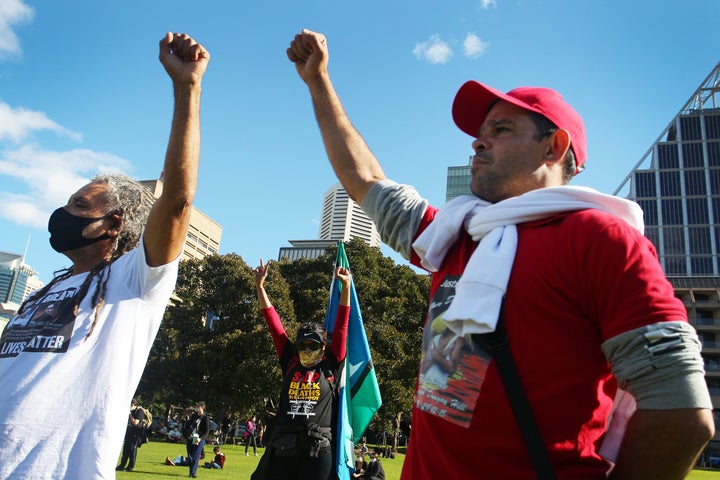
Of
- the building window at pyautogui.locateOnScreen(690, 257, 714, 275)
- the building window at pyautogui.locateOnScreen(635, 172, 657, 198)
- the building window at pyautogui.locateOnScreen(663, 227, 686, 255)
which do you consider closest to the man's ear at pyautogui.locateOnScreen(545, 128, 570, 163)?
the building window at pyautogui.locateOnScreen(690, 257, 714, 275)

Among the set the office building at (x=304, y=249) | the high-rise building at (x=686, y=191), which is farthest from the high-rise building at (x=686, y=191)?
the office building at (x=304, y=249)

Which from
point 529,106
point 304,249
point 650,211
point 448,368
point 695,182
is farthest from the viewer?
point 304,249

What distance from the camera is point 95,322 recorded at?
7.84 feet

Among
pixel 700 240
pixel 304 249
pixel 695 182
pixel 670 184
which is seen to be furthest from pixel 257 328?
pixel 695 182

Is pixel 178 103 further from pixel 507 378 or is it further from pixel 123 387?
pixel 507 378

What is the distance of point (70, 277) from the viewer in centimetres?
278

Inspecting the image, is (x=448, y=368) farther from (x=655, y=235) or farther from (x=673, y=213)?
(x=673, y=213)

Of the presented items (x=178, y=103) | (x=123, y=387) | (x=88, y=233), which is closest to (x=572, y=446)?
(x=123, y=387)

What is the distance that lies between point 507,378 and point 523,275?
11.5 inches

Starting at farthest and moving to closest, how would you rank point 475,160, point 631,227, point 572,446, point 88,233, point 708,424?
point 88,233 < point 475,160 < point 631,227 < point 572,446 < point 708,424

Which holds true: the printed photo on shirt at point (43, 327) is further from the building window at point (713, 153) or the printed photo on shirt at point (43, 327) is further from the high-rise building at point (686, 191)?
the building window at point (713, 153)

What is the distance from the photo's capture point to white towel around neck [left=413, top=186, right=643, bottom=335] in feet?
4.79

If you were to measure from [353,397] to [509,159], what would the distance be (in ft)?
16.2

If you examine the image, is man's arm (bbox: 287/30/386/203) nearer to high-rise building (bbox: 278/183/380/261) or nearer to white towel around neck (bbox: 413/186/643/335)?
white towel around neck (bbox: 413/186/643/335)
